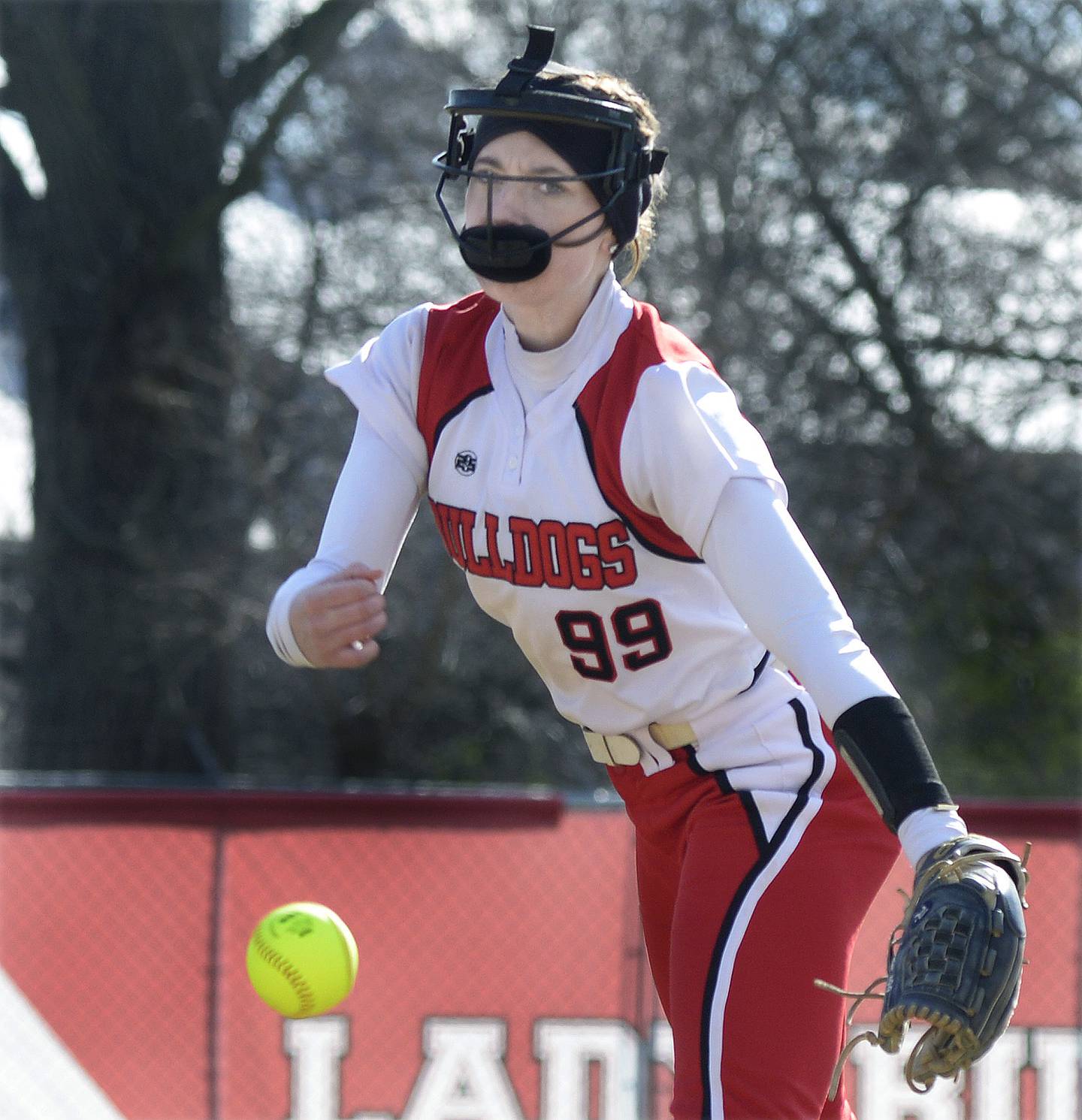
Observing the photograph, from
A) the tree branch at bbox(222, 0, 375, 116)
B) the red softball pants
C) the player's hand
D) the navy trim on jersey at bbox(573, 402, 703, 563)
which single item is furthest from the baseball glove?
the tree branch at bbox(222, 0, 375, 116)

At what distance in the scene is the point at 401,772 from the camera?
9.58 metres

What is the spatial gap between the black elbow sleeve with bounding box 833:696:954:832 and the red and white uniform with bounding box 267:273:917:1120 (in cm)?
8

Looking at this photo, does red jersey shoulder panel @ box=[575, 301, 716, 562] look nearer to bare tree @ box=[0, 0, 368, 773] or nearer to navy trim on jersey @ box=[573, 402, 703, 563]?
navy trim on jersey @ box=[573, 402, 703, 563]

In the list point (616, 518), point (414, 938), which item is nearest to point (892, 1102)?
point (414, 938)

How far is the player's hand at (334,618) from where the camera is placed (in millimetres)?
2621

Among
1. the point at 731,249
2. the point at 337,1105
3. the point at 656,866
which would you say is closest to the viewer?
the point at 656,866

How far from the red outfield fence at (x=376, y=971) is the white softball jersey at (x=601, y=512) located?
2913 mm

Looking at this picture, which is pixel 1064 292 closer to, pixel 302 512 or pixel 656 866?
pixel 302 512

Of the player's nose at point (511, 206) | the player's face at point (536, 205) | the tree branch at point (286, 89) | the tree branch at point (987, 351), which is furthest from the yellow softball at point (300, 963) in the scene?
the tree branch at point (987, 351)

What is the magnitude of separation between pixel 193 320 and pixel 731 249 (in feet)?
11.1

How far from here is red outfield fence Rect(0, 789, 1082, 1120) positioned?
5.51 metres

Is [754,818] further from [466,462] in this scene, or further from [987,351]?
[987,351]

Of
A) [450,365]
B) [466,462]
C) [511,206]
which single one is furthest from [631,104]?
[466,462]

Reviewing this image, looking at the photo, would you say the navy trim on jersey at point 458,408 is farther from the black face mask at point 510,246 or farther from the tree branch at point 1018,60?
the tree branch at point 1018,60
